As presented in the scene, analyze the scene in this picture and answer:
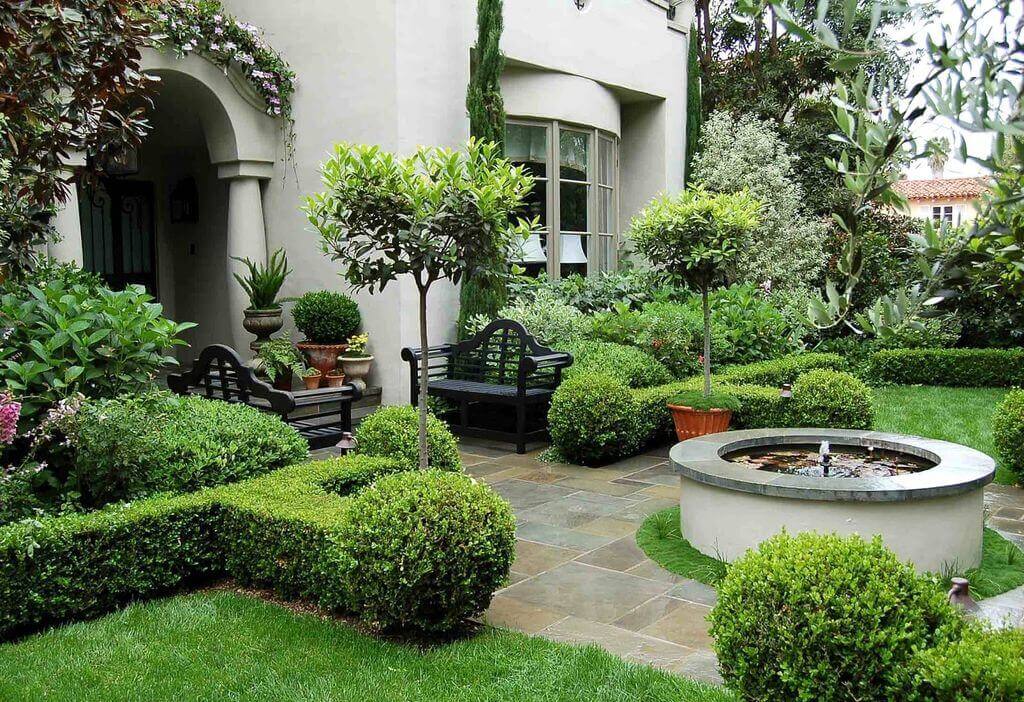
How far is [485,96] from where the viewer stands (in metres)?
10.8

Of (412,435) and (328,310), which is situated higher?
(328,310)

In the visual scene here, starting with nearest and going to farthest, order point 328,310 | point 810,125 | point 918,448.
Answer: point 918,448 → point 328,310 → point 810,125

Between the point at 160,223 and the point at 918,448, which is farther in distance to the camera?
the point at 160,223

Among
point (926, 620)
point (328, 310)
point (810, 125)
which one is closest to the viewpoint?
point (926, 620)

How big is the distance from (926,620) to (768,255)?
11851mm

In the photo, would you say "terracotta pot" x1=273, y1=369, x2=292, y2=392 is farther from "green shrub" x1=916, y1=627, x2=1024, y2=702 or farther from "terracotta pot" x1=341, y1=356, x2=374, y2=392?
"green shrub" x1=916, y1=627, x2=1024, y2=702

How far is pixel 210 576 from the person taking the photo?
523 cm

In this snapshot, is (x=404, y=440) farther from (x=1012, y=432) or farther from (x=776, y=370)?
(x=776, y=370)

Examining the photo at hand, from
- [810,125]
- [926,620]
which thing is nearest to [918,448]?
[926,620]

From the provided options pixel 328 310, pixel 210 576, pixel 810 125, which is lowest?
Result: pixel 210 576

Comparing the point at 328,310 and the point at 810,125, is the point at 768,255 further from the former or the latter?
the point at 328,310

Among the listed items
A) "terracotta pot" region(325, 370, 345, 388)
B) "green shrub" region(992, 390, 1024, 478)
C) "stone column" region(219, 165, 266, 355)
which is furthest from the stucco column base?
"green shrub" region(992, 390, 1024, 478)

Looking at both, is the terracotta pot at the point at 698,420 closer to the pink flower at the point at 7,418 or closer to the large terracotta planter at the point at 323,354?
the large terracotta planter at the point at 323,354

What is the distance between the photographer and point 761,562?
11.6ft
